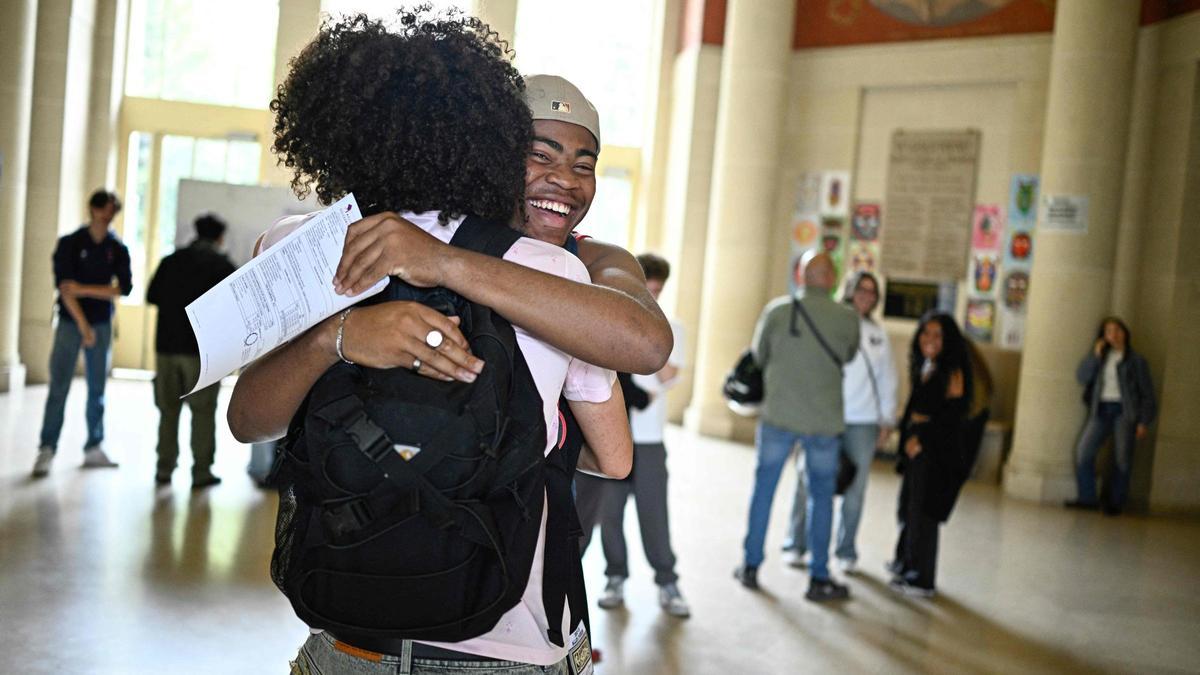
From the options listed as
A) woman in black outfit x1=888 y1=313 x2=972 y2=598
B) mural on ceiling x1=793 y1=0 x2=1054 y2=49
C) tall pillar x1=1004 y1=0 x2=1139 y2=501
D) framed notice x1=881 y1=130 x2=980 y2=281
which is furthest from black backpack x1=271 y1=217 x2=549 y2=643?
mural on ceiling x1=793 y1=0 x2=1054 y2=49

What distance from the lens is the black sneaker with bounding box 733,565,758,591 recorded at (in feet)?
20.2

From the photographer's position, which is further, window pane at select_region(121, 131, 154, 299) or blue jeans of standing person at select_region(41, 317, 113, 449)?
window pane at select_region(121, 131, 154, 299)

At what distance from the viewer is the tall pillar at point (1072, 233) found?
32.2 feet

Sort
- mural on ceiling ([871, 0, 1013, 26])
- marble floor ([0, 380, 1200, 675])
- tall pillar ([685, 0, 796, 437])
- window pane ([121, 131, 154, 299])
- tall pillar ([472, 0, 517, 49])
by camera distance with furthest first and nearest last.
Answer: window pane ([121, 131, 154, 299]) < tall pillar ([472, 0, 517, 49]) < tall pillar ([685, 0, 796, 437]) < mural on ceiling ([871, 0, 1013, 26]) < marble floor ([0, 380, 1200, 675])

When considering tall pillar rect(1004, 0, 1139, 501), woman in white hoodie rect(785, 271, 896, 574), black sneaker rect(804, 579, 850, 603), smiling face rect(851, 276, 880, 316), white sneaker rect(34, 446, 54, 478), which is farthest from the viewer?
tall pillar rect(1004, 0, 1139, 501)

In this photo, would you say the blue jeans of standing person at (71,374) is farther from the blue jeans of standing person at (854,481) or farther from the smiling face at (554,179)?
the smiling face at (554,179)

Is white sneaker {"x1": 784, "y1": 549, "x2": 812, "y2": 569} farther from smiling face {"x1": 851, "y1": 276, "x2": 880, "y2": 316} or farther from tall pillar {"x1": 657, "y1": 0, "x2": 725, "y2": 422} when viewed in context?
tall pillar {"x1": 657, "y1": 0, "x2": 725, "y2": 422}

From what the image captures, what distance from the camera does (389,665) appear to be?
142cm

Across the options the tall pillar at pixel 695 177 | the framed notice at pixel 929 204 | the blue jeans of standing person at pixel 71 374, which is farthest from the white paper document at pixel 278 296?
the tall pillar at pixel 695 177

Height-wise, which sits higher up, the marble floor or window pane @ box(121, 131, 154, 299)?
window pane @ box(121, 131, 154, 299)

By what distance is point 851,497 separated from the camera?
6684 mm

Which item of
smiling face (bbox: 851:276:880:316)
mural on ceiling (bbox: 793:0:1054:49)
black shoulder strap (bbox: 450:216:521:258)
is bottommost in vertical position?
smiling face (bbox: 851:276:880:316)

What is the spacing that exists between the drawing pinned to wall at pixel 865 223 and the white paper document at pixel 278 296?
11.4 m

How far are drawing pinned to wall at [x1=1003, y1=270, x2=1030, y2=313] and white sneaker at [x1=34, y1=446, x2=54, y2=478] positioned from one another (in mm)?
8422
